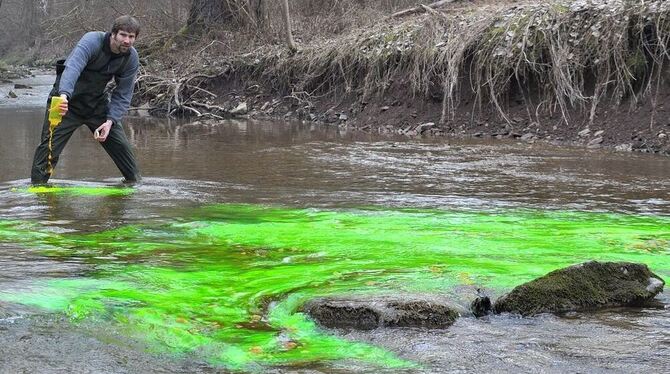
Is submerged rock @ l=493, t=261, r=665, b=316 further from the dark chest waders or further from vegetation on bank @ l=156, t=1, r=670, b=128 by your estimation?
vegetation on bank @ l=156, t=1, r=670, b=128

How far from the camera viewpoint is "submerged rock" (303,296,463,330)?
3.65m

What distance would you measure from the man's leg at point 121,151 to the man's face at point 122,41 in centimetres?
87

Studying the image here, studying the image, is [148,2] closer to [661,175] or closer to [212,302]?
[661,175]

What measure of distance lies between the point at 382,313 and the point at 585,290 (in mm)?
1058

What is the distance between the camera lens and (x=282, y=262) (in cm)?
492

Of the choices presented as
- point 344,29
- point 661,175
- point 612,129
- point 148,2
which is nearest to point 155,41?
point 148,2

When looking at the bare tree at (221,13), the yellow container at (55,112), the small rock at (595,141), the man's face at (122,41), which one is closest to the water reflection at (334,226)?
the small rock at (595,141)

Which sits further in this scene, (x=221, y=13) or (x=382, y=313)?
(x=221, y=13)

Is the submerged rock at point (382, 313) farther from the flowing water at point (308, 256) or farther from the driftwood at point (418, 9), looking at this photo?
the driftwood at point (418, 9)

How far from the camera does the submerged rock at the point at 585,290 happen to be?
12.8 ft

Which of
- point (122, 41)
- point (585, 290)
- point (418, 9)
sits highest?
point (418, 9)

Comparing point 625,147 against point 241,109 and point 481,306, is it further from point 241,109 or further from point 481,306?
point 241,109

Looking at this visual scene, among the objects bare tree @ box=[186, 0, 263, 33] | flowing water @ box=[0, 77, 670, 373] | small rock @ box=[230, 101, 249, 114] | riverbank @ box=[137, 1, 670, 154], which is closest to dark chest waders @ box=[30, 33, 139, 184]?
flowing water @ box=[0, 77, 670, 373]

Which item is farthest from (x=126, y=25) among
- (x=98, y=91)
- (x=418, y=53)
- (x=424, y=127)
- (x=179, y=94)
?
(x=179, y=94)
